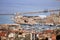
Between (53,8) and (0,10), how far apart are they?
0.68 m

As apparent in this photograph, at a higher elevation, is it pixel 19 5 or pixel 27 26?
pixel 19 5

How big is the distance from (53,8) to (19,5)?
44cm

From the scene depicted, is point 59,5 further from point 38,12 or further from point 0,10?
point 0,10

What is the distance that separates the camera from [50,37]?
78.6 inches

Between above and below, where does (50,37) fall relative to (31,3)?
below

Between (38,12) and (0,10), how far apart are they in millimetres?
492

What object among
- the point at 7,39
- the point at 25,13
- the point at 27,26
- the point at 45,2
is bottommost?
the point at 7,39

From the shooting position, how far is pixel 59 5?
2021 millimetres

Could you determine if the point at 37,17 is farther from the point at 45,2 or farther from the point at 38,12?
the point at 45,2

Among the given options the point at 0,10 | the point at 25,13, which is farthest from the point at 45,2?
the point at 0,10

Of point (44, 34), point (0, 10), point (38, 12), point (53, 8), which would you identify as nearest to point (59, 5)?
point (53, 8)

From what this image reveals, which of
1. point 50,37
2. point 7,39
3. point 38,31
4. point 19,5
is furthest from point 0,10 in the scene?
point 50,37

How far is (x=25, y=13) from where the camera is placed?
80.0 inches

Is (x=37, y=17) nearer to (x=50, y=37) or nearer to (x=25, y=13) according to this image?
(x=25, y=13)
